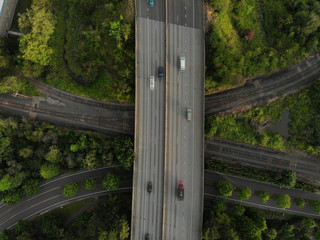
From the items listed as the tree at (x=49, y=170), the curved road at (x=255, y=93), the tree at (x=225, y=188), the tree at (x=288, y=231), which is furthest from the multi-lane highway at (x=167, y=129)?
the tree at (x=288, y=231)

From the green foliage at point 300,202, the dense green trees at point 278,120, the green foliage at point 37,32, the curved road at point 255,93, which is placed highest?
the green foliage at point 37,32

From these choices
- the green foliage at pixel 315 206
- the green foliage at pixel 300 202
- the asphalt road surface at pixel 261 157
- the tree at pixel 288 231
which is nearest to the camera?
the green foliage at pixel 315 206

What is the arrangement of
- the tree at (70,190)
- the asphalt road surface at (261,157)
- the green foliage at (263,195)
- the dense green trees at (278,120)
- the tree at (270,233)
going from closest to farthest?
the tree at (270,233) → the tree at (70,190) → the green foliage at (263,195) → the dense green trees at (278,120) → the asphalt road surface at (261,157)

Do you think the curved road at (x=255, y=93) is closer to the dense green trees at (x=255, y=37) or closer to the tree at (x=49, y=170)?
the dense green trees at (x=255, y=37)

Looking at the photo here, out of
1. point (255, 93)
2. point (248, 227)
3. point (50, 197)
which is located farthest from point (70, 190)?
point (255, 93)

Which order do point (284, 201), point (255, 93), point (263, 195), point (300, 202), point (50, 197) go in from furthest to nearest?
point (50, 197)
point (255, 93)
point (300, 202)
point (263, 195)
point (284, 201)

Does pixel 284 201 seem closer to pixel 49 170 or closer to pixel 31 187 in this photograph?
pixel 49 170
